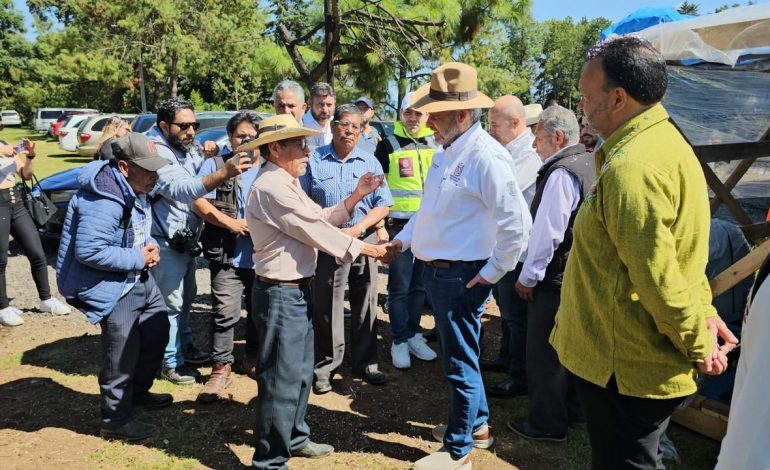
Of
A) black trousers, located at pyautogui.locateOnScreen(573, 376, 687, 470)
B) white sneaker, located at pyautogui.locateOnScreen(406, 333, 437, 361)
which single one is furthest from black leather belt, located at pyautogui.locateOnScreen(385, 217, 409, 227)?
black trousers, located at pyautogui.locateOnScreen(573, 376, 687, 470)

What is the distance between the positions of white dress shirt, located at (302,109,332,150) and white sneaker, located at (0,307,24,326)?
3.29 m

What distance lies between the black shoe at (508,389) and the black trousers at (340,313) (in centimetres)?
92

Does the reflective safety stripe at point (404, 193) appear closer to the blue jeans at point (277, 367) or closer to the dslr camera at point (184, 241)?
the dslr camera at point (184, 241)

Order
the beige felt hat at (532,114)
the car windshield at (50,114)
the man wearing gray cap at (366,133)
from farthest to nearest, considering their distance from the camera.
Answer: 1. the car windshield at (50,114)
2. the beige felt hat at (532,114)
3. the man wearing gray cap at (366,133)

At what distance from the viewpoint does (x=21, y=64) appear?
44094 mm

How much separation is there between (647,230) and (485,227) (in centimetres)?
128

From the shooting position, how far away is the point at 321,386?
4105mm

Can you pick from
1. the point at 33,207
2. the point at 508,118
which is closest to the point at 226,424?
the point at 508,118

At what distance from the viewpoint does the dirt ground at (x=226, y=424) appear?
10.7ft

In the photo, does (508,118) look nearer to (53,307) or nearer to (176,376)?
(176,376)

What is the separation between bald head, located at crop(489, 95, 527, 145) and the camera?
4.17m

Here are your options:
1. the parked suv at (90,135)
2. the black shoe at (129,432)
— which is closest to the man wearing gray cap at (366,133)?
the black shoe at (129,432)

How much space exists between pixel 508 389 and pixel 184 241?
2600 millimetres

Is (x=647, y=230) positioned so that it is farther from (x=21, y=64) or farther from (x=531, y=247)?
(x=21, y=64)
